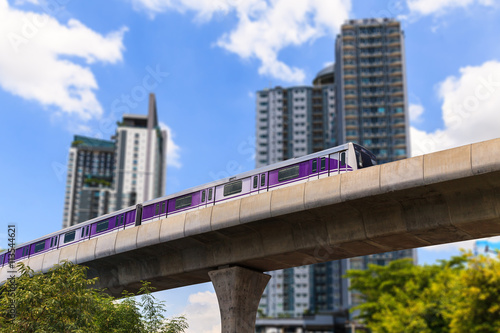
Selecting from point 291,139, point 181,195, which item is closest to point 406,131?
point 291,139

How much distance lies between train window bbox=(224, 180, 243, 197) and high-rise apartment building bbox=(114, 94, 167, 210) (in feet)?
479

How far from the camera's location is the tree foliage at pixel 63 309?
1758cm

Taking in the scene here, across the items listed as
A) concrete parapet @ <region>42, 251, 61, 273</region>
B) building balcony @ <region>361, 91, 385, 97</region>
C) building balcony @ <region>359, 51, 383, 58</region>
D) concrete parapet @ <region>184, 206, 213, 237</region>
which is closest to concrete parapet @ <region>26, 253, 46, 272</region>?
concrete parapet @ <region>42, 251, 61, 273</region>

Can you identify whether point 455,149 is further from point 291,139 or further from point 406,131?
point 291,139

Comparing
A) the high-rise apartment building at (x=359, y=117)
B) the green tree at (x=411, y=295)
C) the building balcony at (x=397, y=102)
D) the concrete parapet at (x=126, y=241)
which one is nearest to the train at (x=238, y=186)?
the concrete parapet at (x=126, y=241)

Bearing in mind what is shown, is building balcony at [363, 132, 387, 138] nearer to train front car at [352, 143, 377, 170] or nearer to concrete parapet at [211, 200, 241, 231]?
train front car at [352, 143, 377, 170]

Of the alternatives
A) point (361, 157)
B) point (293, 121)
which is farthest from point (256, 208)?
point (293, 121)

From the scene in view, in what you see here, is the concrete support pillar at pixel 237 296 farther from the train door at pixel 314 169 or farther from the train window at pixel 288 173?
the train door at pixel 314 169

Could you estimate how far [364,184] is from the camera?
57.1 ft

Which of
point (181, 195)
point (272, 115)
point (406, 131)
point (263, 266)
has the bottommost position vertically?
point (263, 266)

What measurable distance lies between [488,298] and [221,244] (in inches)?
732

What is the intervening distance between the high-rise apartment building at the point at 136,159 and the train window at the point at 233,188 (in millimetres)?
146079

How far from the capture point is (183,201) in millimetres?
28094

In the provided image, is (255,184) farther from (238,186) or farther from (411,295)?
(411,295)
